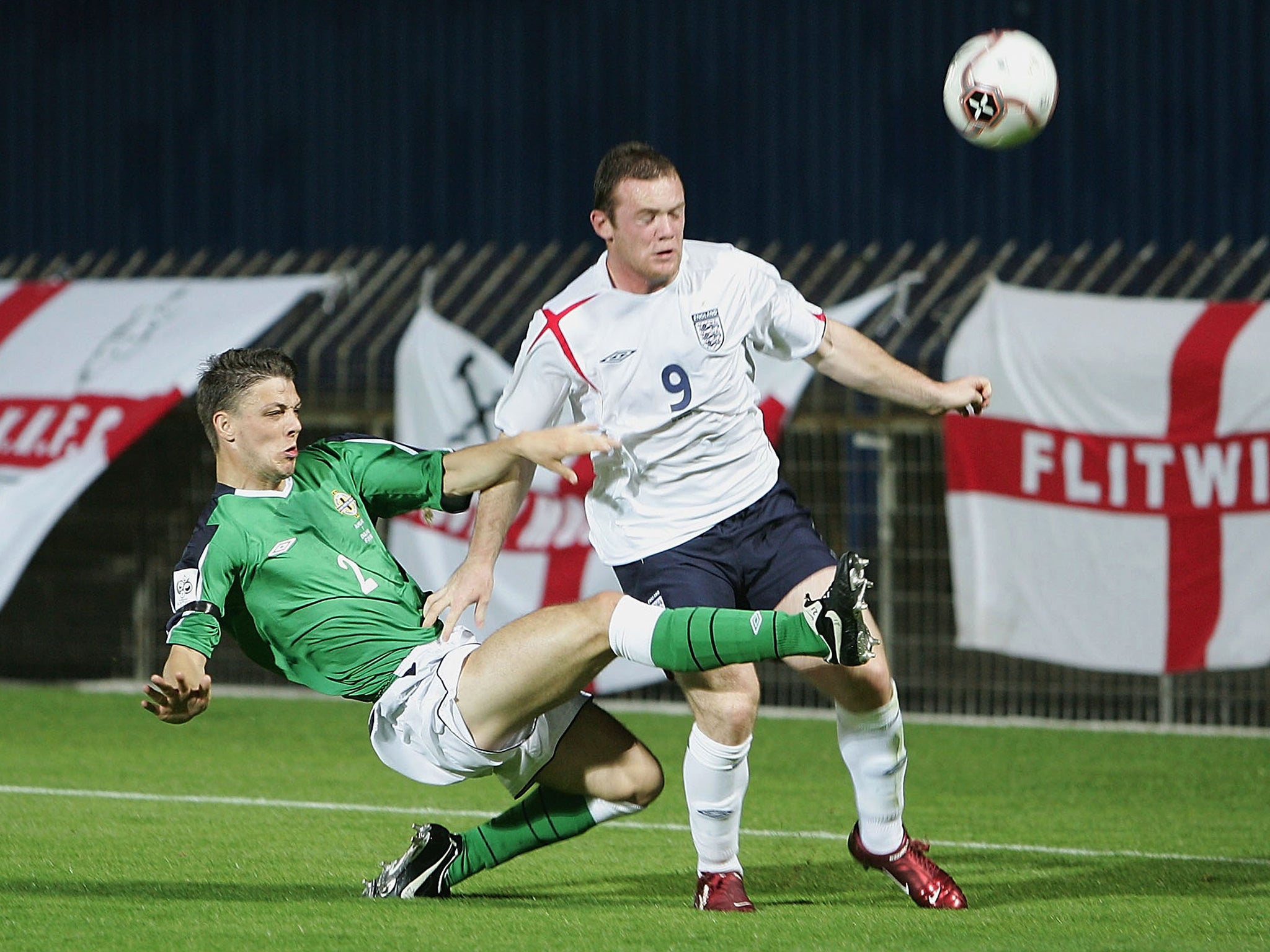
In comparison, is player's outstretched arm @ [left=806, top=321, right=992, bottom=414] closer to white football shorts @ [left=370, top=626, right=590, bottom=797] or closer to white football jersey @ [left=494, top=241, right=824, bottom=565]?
white football jersey @ [left=494, top=241, right=824, bottom=565]

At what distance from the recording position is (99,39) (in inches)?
742

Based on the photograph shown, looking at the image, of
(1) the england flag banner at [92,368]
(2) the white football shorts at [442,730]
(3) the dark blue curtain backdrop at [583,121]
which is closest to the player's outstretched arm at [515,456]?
(2) the white football shorts at [442,730]

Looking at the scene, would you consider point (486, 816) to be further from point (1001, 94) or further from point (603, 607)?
point (1001, 94)

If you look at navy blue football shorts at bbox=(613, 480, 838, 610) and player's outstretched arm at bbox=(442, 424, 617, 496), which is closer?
player's outstretched arm at bbox=(442, 424, 617, 496)

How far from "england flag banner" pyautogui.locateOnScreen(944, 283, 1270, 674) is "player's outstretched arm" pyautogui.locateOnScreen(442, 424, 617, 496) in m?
4.07

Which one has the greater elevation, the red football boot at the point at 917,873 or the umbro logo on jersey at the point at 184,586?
the umbro logo on jersey at the point at 184,586

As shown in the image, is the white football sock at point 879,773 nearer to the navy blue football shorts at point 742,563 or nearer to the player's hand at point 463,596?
the navy blue football shorts at point 742,563

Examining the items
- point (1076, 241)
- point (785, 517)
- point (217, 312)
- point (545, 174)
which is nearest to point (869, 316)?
point (217, 312)

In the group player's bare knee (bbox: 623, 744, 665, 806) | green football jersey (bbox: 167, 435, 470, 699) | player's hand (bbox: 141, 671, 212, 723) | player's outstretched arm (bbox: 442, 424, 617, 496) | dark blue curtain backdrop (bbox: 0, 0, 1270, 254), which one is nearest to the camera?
player's hand (bbox: 141, 671, 212, 723)

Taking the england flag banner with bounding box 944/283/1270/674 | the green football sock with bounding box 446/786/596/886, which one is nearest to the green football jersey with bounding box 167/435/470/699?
the green football sock with bounding box 446/786/596/886

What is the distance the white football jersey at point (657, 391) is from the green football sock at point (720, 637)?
0.65 meters

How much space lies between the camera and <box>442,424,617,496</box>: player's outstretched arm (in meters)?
4.28

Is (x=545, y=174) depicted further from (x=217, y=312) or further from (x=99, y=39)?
(x=217, y=312)

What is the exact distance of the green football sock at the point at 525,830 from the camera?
190 inches
